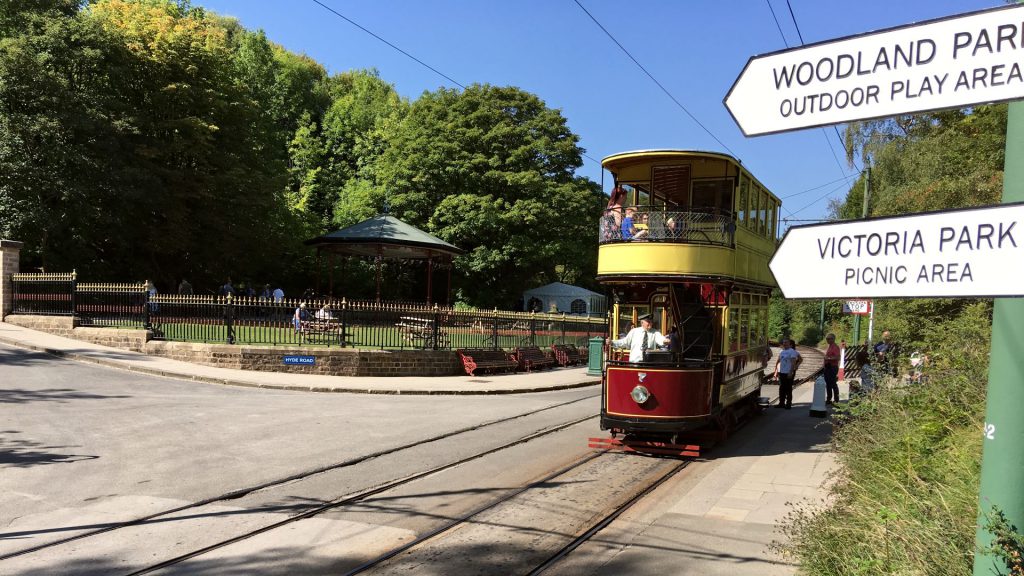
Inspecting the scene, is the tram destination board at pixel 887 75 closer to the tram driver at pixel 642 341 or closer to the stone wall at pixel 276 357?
the tram driver at pixel 642 341

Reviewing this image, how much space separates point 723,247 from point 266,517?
7882 millimetres

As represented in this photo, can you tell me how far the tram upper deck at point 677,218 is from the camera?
35.4ft

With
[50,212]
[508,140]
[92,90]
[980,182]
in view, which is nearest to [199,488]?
[980,182]

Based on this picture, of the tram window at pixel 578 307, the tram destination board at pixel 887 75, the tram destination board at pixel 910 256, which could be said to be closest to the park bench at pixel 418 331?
the tram destination board at pixel 887 75

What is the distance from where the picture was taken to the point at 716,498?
27.0 feet

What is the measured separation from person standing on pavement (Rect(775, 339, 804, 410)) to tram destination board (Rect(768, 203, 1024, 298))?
1439cm

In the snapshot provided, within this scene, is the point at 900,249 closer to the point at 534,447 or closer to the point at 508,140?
the point at 534,447

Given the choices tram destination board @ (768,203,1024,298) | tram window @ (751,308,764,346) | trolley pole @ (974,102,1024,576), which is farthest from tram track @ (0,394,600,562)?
trolley pole @ (974,102,1024,576)

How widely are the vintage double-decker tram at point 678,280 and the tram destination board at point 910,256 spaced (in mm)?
7611

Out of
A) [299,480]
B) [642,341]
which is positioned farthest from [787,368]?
[299,480]

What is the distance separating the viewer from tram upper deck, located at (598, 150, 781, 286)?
10.8 metres

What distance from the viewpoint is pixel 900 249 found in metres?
2.65

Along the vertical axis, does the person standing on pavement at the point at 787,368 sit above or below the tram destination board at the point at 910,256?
below

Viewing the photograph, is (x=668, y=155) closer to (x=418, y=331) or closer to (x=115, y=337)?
(x=418, y=331)
